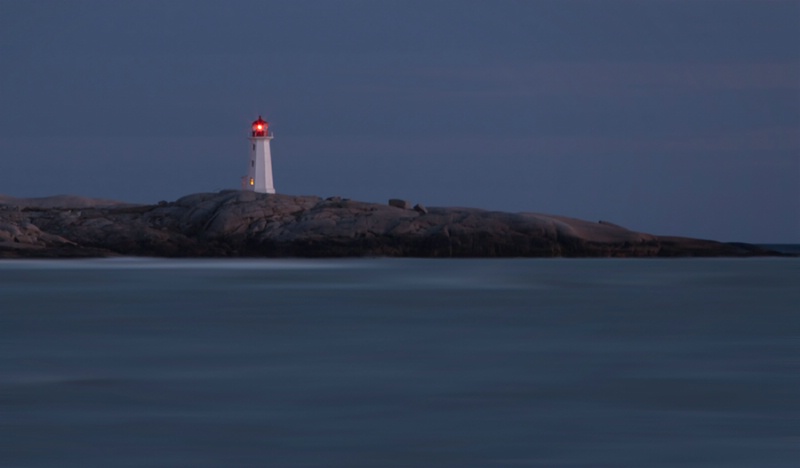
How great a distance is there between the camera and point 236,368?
Result: 13984 millimetres

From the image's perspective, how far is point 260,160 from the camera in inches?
2162

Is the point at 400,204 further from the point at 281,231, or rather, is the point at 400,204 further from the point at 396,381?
the point at 396,381

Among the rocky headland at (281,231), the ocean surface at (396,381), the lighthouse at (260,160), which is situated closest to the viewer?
the ocean surface at (396,381)

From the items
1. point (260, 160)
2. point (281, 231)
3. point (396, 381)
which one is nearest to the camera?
point (396, 381)

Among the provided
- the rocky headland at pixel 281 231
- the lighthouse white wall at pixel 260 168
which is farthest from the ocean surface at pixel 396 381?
the lighthouse white wall at pixel 260 168

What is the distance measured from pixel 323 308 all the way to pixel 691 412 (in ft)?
47.1

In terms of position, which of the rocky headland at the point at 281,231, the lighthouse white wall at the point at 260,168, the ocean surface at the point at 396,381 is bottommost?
the ocean surface at the point at 396,381

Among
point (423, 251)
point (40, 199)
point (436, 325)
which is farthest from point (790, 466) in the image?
point (40, 199)

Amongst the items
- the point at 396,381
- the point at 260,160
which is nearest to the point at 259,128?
the point at 260,160

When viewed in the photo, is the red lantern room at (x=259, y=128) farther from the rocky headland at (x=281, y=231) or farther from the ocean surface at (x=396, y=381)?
the ocean surface at (x=396, y=381)

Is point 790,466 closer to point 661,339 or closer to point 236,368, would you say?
point 236,368

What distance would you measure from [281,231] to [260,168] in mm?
7783

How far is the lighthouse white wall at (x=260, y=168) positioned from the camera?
54.9 m

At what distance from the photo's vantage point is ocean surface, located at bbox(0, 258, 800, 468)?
9.18 m
